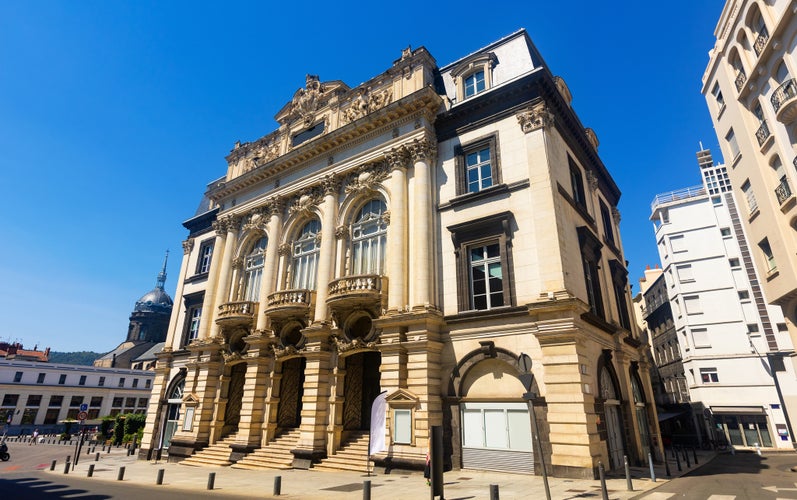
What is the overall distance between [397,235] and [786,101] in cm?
1840

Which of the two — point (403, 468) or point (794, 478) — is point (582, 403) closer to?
point (403, 468)

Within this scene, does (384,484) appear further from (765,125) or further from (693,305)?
A: (693,305)

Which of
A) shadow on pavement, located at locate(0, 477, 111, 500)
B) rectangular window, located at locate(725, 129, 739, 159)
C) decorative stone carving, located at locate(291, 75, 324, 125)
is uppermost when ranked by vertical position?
decorative stone carving, located at locate(291, 75, 324, 125)

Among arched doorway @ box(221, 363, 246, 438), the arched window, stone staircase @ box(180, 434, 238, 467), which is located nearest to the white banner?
the arched window

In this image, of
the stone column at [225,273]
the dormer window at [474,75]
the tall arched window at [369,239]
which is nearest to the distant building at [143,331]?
the stone column at [225,273]

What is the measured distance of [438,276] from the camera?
19.7 metres

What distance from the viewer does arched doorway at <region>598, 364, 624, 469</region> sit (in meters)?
16.6

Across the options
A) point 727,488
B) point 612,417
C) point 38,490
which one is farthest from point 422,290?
point 38,490

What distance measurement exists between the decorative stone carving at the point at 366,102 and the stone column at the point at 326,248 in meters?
4.40

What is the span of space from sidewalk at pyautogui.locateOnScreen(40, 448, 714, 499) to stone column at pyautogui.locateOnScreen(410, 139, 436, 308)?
7122 millimetres

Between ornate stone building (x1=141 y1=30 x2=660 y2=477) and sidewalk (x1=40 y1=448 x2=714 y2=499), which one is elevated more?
ornate stone building (x1=141 y1=30 x2=660 y2=477)

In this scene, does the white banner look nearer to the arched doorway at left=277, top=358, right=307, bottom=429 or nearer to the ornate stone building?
the ornate stone building

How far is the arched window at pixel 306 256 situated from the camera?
25.2 metres

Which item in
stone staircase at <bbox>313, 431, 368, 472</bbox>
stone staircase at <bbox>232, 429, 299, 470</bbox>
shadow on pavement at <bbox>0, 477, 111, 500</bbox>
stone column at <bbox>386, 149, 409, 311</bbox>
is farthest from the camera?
stone staircase at <bbox>232, 429, 299, 470</bbox>
